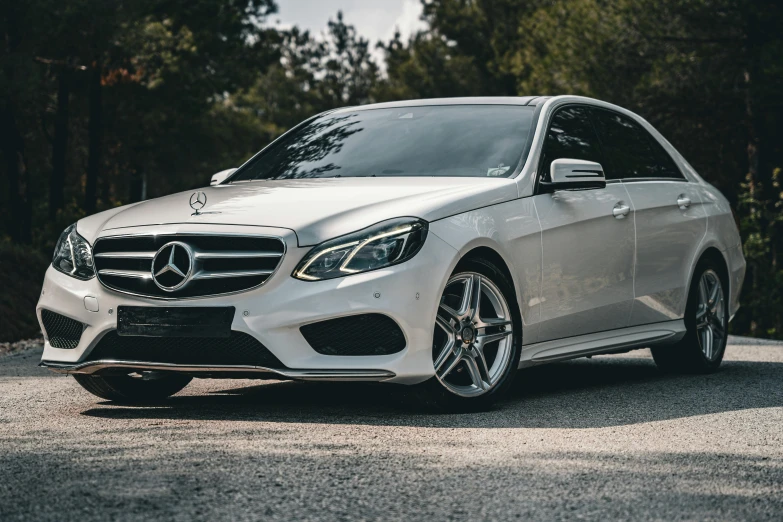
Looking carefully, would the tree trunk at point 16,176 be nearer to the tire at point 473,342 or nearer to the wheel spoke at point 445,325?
the tire at point 473,342

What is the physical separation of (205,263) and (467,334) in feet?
4.52

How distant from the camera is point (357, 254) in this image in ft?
19.2

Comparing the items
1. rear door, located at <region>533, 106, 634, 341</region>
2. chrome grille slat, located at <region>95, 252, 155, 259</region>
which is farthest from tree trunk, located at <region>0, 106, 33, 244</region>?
chrome grille slat, located at <region>95, 252, 155, 259</region>

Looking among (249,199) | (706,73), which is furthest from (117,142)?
(249,199)

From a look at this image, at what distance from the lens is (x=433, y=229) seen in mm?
6020

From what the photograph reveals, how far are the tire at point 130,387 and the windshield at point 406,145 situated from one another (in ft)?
4.62

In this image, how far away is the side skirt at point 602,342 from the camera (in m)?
6.94

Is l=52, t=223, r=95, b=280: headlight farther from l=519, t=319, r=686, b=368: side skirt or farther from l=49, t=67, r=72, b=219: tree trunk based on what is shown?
l=49, t=67, r=72, b=219: tree trunk

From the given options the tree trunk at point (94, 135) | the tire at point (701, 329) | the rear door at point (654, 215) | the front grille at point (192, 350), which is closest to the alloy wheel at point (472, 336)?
the front grille at point (192, 350)

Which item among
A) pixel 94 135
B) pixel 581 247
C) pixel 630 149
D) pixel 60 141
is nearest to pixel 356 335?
pixel 581 247

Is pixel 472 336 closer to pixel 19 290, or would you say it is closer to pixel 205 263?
pixel 205 263

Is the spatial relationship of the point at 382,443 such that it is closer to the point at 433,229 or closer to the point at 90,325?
the point at 433,229

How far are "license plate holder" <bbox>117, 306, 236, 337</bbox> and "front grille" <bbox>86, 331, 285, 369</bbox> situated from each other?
1.2 inches

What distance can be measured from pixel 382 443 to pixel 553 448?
2.40ft
